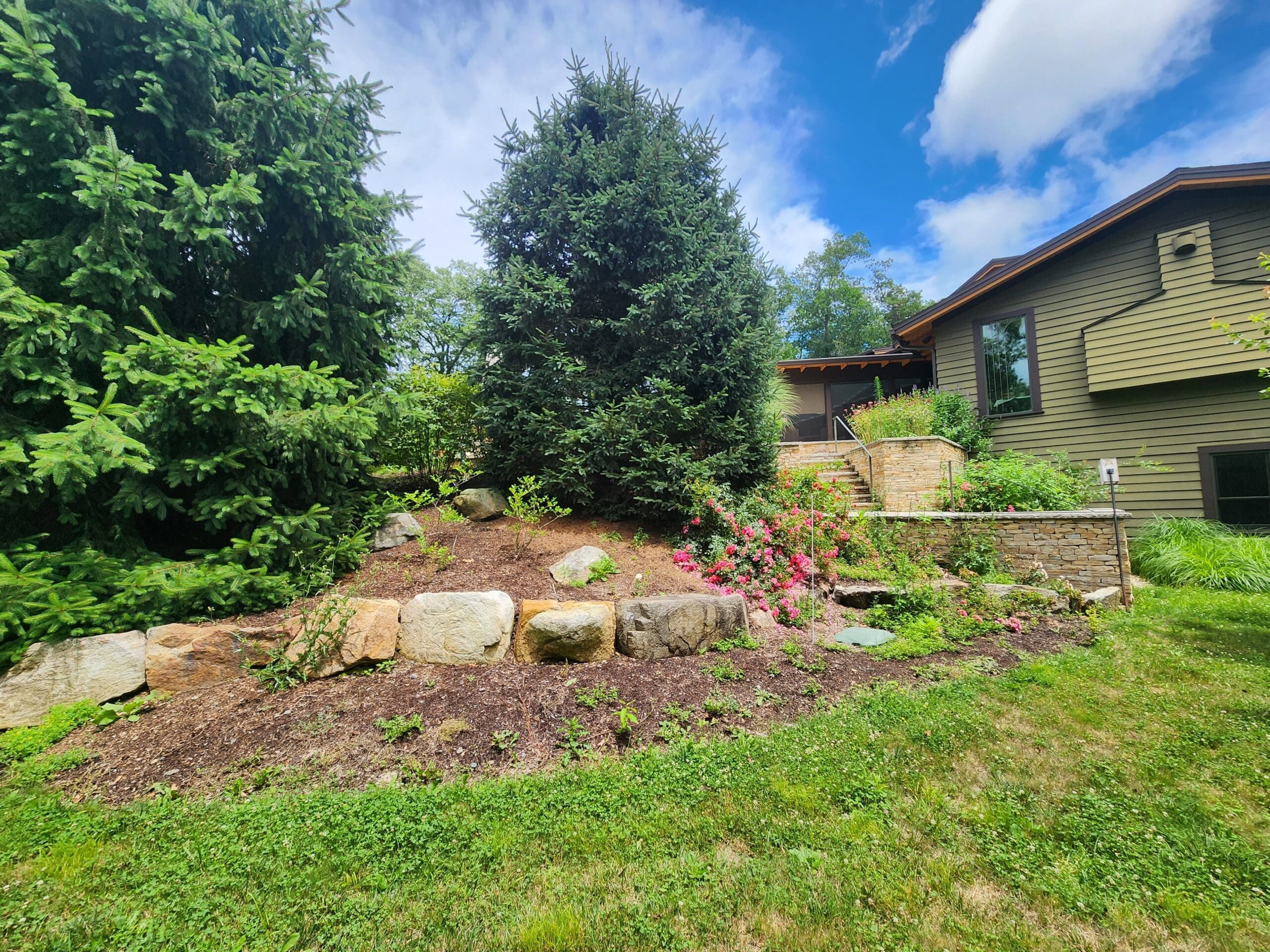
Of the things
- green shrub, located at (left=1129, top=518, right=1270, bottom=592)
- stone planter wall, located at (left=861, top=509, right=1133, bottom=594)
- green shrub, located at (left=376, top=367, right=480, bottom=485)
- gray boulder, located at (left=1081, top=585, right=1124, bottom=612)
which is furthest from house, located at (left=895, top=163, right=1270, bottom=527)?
green shrub, located at (left=376, top=367, right=480, bottom=485)

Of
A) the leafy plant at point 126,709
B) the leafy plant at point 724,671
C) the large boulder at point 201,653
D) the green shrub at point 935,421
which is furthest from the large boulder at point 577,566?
the green shrub at point 935,421

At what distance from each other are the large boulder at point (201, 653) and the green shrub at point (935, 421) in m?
10.2

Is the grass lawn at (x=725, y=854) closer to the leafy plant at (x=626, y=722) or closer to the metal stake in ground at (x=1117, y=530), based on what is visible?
the leafy plant at (x=626, y=722)

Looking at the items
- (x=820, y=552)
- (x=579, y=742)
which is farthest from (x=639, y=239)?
(x=579, y=742)

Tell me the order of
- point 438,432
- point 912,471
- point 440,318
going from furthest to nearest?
point 440,318 < point 912,471 < point 438,432

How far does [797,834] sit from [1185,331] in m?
11.0

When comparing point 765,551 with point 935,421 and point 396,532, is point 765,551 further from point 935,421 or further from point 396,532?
point 935,421

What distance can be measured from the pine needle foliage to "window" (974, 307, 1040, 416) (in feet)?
38.6

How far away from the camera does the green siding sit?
7516 mm

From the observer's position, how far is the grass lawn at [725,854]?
1.68m

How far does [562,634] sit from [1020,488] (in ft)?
25.6

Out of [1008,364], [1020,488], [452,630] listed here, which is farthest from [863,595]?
[1008,364]

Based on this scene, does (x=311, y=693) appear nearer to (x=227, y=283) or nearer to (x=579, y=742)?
(x=579, y=742)

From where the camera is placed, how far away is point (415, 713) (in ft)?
9.62
